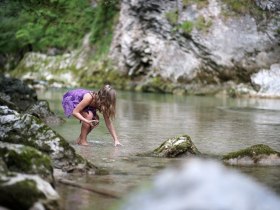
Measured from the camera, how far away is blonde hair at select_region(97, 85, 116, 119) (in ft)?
33.9

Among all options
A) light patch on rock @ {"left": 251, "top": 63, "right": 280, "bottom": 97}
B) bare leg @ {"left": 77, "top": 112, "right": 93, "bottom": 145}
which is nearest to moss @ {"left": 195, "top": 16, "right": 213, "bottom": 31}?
light patch on rock @ {"left": 251, "top": 63, "right": 280, "bottom": 97}

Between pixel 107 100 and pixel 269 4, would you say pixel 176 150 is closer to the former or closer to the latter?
pixel 107 100

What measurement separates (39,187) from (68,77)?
38544mm

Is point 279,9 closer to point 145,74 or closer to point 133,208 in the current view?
point 145,74

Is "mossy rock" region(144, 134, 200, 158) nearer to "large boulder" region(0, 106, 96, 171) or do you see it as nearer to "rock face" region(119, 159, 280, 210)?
"large boulder" region(0, 106, 96, 171)

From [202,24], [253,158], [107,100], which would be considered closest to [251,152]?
[253,158]

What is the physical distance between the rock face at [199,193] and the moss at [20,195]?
92 cm

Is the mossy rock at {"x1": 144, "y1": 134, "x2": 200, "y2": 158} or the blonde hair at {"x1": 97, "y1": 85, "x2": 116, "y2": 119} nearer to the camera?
the mossy rock at {"x1": 144, "y1": 134, "x2": 200, "y2": 158}

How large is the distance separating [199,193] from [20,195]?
1.77 m

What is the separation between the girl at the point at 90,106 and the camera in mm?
10383

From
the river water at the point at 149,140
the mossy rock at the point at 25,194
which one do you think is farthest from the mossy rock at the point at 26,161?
the mossy rock at the point at 25,194

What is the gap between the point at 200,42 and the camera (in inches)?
1344

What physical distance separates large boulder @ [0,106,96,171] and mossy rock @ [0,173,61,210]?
205cm

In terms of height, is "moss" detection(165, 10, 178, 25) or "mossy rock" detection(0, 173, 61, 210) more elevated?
"moss" detection(165, 10, 178, 25)
